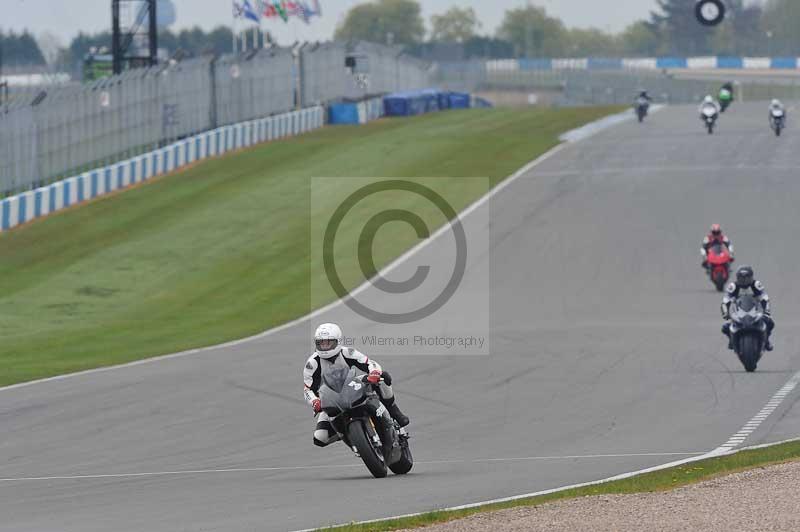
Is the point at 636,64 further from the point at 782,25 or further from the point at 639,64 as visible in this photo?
the point at 782,25

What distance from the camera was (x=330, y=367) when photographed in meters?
13.7

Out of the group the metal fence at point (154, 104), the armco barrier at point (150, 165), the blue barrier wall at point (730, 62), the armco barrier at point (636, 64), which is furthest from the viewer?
the blue barrier wall at point (730, 62)

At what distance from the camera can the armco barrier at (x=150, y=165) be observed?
39.4 m

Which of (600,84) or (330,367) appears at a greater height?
(600,84)

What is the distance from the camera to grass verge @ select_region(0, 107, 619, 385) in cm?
2720

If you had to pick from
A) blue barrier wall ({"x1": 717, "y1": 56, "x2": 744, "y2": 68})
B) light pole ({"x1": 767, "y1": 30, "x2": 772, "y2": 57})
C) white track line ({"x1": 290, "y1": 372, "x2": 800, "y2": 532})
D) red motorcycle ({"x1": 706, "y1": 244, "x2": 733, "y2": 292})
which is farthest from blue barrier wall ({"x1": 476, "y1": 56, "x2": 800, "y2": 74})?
white track line ({"x1": 290, "y1": 372, "x2": 800, "y2": 532})

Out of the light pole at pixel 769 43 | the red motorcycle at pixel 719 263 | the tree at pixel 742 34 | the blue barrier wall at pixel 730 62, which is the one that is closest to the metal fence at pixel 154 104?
the red motorcycle at pixel 719 263

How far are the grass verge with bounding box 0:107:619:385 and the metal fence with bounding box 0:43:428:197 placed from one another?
6.94ft

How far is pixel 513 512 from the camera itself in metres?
11.2

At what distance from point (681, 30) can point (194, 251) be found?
162 metres

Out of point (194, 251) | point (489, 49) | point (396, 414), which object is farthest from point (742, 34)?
point (396, 414)

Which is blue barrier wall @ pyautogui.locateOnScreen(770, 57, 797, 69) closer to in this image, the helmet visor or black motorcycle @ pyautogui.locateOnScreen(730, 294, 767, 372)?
black motorcycle @ pyautogui.locateOnScreen(730, 294, 767, 372)

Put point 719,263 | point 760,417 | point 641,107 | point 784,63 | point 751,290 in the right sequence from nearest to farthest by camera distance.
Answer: point 760,417 < point 751,290 < point 719,263 < point 641,107 < point 784,63

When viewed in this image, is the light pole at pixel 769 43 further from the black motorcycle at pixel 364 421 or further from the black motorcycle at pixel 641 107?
the black motorcycle at pixel 364 421
